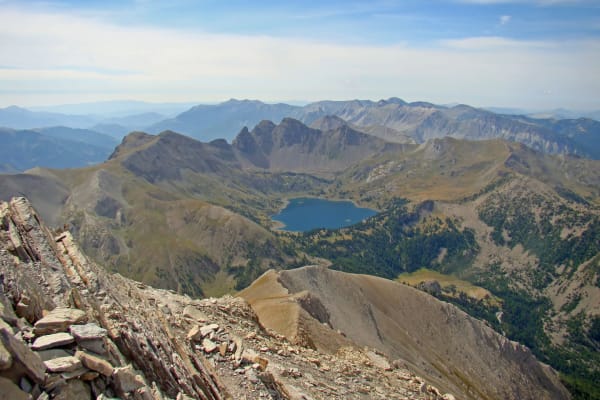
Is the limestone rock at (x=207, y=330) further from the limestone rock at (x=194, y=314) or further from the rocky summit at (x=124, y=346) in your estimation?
the limestone rock at (x=194, y=314)

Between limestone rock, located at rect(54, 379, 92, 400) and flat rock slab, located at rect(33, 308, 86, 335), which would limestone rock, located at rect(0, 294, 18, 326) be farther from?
limestone rock, located at rect(54, 379, 92, 400)

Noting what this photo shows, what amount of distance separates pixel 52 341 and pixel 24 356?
1461mm

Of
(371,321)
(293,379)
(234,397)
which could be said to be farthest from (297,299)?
(234,397)

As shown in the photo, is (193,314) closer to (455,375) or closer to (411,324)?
(455,375)

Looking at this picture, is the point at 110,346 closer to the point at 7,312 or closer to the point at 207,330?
the point at 7,312

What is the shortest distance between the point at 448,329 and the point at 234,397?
102 meters

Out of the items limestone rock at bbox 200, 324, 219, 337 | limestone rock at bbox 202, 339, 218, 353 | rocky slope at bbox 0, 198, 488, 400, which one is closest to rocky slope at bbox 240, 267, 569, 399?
rocky slope at bbox 0, 198, 488, 400

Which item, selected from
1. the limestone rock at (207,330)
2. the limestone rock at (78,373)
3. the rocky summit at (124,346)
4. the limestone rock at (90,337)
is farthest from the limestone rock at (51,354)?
the limestone rock at (207,330)

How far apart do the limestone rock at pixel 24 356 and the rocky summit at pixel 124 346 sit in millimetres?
32

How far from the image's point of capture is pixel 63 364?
14102mm

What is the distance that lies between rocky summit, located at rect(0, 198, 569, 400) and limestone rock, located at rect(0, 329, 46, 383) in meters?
0.03

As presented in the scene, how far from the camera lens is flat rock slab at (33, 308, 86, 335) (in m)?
15.4

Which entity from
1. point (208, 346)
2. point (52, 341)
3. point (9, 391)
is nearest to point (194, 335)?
point (208, 346)

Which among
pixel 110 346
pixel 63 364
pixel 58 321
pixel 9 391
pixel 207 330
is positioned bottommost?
pixel 207 330
